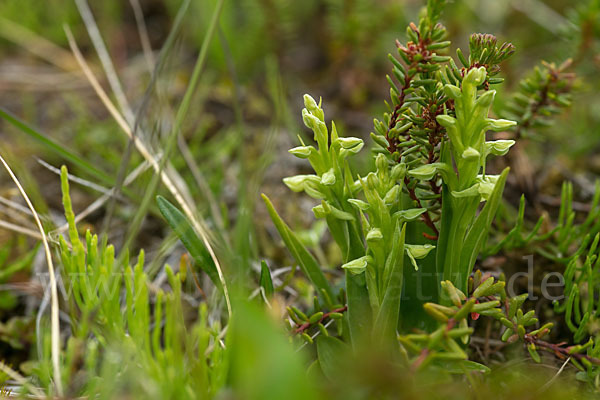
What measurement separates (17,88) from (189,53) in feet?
2.74

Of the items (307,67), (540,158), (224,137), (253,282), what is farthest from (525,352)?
(307,67)

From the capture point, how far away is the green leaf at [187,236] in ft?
3.64

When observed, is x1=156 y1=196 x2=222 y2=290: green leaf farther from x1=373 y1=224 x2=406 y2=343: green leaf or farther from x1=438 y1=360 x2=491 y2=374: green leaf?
x1=438 y1=360 x2=491 y2=374: green leaf

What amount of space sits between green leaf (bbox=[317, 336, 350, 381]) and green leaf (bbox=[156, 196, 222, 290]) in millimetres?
249

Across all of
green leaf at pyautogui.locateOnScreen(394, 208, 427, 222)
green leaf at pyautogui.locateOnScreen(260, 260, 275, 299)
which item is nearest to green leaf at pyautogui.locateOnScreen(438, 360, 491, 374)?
green leaf at pyautogui.locateOnScreen(394, 208, 427, 222)

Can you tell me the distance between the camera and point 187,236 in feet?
3.73

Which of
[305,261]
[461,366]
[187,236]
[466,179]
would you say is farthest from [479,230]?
[187,236]

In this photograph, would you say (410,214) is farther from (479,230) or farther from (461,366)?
(461,366)

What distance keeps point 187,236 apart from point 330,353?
380mm

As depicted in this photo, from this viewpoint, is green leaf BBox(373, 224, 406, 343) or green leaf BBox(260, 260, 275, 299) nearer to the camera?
green leaf BBox(373, 224, 406, 343)

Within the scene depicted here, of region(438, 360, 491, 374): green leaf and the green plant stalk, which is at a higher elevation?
the green plant stalk

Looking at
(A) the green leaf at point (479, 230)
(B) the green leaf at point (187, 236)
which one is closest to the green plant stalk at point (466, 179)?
(A) the green leaf at point (479, 230)

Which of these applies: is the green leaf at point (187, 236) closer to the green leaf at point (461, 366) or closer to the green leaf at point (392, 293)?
the green leaf at point (392, 293)

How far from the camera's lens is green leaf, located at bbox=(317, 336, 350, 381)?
104 centimetres
